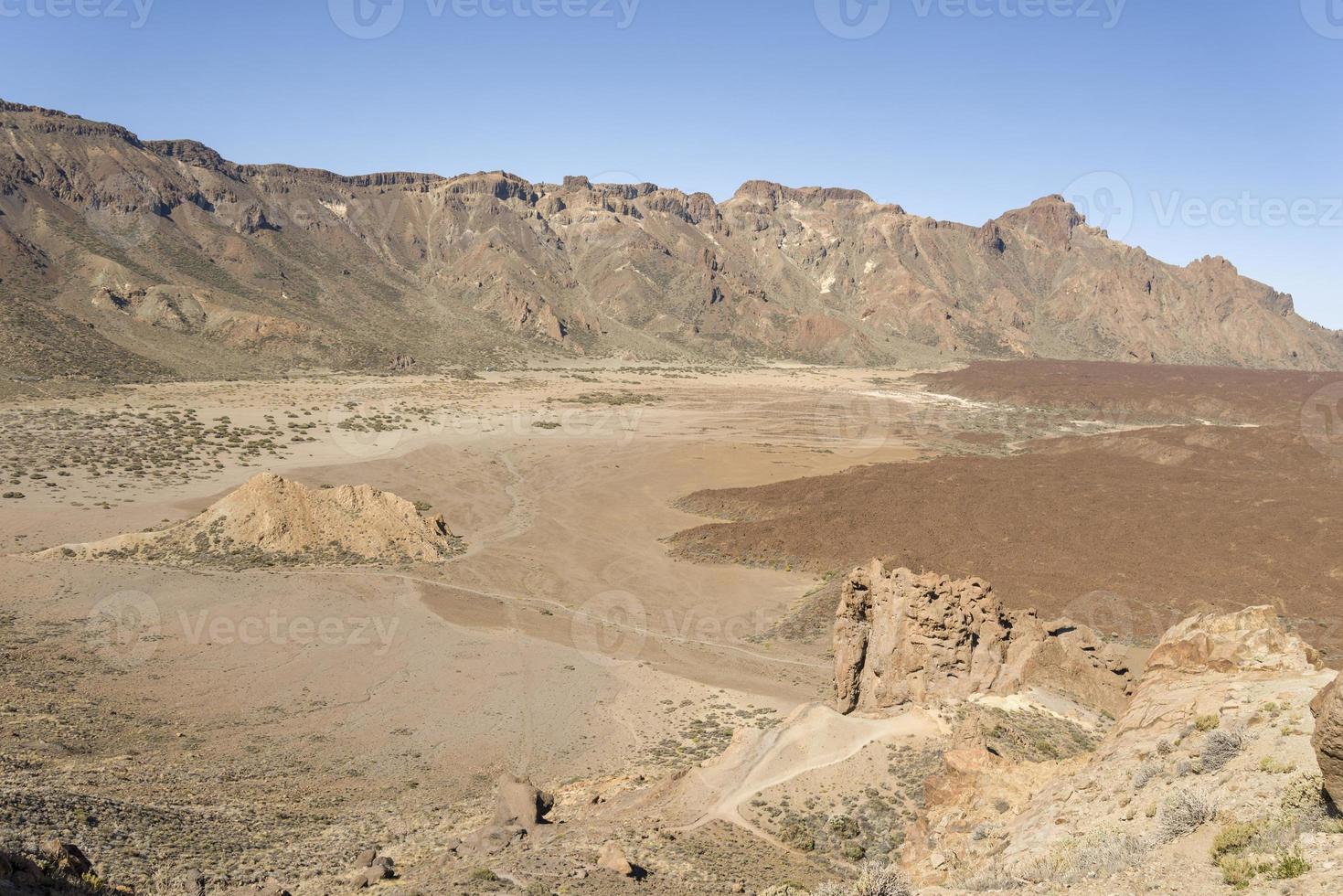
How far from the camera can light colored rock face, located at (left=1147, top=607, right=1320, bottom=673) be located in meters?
12.0

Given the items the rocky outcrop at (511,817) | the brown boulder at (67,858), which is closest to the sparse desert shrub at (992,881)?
the rocky outcrop at (511,817)

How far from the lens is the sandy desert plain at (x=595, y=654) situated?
12289mm

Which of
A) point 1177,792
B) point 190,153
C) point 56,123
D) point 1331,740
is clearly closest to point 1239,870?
point 1331,740

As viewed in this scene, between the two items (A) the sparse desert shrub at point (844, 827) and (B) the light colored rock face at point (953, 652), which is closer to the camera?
(A) the sparse desert shrub at point (844, 827)

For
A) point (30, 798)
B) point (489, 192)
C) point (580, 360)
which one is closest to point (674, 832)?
point (30, 798)

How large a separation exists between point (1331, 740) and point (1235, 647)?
5.94 meters

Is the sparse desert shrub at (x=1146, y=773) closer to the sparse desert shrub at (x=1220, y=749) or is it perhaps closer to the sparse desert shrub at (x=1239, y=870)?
the sparse desert shrub at (x=1220, y=749)

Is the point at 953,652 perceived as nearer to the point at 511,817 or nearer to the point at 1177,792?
the point at 1177,792

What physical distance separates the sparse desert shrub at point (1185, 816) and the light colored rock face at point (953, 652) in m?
9.31

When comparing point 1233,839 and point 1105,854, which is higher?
point 1233,839

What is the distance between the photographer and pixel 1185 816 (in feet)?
28.0

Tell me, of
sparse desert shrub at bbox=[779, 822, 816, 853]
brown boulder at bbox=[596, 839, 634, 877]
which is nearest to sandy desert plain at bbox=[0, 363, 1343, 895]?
sparse desert shrub at bbox=[779, 822, 816, 853]

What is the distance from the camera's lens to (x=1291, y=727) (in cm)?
946

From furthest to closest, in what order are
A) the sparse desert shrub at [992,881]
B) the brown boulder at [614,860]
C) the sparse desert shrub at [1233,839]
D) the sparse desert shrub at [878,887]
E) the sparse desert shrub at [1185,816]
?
the brown boulder at [614,860]
the sparse desert shrub at [878,887]
the sparse desert shrub at [992,881]
the sparse desert shrub at [1185,816]
the sparse desert shrub at [1233,839]
